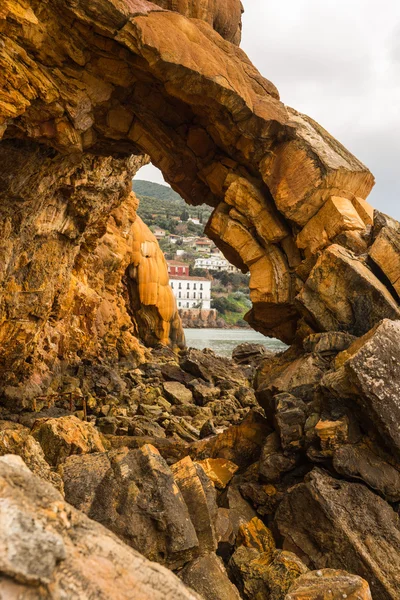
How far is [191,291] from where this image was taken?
88875 mm

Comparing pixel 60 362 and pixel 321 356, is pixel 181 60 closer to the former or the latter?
pixel 321 356

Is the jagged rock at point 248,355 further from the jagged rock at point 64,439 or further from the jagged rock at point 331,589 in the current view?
the jagged rock at point 331,589

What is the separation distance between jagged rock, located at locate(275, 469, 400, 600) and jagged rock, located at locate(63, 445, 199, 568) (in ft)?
6.48

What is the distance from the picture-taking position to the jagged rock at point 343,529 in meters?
5.80

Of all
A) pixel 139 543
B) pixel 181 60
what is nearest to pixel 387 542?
pixel 139 543

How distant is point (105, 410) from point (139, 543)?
38.1 feet

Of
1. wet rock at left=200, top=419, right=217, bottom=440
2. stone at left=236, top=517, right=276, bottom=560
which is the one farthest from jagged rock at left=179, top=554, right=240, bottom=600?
wet rock at left=200, top=419, right=217, bottom=440

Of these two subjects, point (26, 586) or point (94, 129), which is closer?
point (26, 586)

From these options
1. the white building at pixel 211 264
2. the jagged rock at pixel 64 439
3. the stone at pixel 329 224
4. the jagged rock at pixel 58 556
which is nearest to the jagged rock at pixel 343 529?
the jagged rock at pixel 64 439

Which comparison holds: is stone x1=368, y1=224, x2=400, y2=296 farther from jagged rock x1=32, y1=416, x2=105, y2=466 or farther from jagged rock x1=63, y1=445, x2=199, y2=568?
jagged rock x1=32, y1=416, x2=105, y2=466

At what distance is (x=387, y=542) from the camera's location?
6109 mm

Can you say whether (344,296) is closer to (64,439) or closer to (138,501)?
(138,501)

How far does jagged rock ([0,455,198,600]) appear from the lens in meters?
2.20

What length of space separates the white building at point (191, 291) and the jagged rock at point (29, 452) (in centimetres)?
8081
